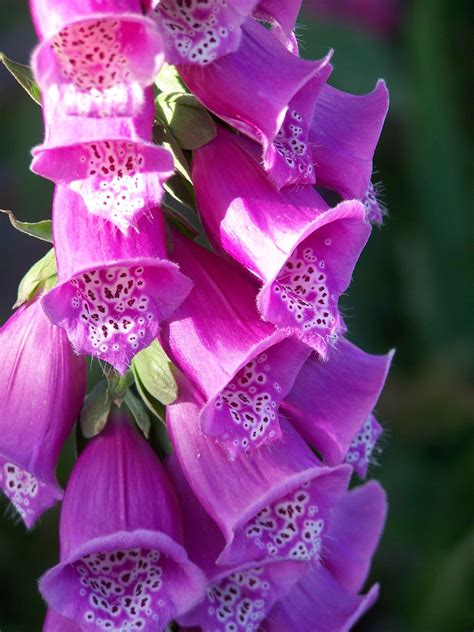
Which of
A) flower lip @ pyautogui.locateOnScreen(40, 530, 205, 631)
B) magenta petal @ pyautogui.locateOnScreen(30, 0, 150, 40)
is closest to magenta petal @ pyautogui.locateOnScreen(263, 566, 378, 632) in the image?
flower lip @ pyautogui.locateOnScreen(40, 530, 205, 631)

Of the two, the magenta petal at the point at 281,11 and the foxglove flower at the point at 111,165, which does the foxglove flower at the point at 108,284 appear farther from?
the magenta petal at the point at 281,11

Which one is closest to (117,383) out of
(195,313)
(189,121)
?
(195,313)

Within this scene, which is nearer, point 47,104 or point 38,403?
point 47,104

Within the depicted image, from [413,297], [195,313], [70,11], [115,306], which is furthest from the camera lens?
[413,297]

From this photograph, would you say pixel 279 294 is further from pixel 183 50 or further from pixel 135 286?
pixel 183 50

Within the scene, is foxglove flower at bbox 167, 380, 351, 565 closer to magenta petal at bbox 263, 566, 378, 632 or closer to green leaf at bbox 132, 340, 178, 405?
green leaf at bbox 132, 340, 178, 405

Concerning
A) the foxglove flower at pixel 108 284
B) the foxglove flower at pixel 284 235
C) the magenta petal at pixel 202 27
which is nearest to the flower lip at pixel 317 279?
the foxglove flower at pixel 284 235

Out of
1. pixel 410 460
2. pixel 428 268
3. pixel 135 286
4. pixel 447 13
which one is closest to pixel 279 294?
pixel 135 286

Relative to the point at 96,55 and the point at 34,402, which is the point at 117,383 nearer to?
the point at 34,402
